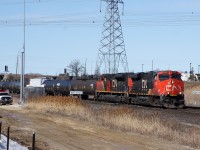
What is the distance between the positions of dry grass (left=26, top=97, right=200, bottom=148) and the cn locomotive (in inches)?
332

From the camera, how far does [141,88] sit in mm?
45000

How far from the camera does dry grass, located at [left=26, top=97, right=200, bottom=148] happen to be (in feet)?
68.5

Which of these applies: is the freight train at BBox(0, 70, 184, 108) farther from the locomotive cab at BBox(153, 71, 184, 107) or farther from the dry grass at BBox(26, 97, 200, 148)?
the dry grass at BBox(26, 97, 200, 148)

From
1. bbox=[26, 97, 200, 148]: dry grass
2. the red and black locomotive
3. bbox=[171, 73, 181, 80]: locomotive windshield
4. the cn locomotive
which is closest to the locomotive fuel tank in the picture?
the cn locomotive

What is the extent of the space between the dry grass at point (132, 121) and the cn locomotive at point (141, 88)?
844cm

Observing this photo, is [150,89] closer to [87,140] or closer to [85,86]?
[85,86]

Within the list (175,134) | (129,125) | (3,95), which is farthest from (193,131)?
(3,95)

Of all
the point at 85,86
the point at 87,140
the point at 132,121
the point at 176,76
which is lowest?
the point at 87,140

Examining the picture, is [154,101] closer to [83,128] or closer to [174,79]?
[174,79]

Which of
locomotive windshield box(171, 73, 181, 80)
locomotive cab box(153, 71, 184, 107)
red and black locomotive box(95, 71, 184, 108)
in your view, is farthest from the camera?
locomotive windshield box(171, 73, 181, 80)

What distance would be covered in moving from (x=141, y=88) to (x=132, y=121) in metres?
19.9

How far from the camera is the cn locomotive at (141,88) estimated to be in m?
41.2

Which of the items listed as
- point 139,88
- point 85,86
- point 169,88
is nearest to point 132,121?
point 169,88

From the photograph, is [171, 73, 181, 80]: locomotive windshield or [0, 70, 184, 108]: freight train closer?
[0, 70, 184, 108]: freight train
